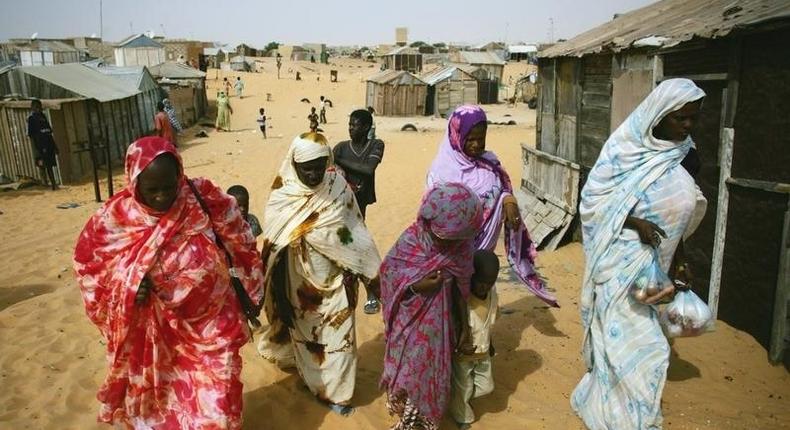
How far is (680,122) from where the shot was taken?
293 cm

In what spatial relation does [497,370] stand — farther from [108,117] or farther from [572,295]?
[108,117]

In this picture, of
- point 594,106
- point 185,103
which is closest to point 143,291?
point 594,106

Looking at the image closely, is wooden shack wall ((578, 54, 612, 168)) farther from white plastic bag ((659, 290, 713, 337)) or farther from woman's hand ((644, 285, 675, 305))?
woman's hand ((644, 285, 675, 305))

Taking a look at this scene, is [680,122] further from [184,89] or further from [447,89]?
[447,89]

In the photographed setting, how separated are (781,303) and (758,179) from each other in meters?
0.97

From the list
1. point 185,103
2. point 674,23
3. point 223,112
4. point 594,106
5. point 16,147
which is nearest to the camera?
point 674,23

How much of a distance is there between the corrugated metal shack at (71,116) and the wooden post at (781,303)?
984 cm

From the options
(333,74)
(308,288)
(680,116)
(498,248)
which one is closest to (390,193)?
(498,248)

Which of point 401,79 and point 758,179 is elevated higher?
point 401,79

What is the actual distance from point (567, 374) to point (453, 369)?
1288 mm

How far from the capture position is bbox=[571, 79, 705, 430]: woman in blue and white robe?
2963mm

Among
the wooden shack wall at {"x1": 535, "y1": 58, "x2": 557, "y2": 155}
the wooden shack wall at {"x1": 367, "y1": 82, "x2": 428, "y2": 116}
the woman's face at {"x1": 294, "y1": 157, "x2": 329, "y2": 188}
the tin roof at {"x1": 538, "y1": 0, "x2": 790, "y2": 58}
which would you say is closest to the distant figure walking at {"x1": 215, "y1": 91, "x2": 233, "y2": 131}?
the wooden shack wall at {"x1": 367, "y1": 82, "x2": 428, "y2": 116}

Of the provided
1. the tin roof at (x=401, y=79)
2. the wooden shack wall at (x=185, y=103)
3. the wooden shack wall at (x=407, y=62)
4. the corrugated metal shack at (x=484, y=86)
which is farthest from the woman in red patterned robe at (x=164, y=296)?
the wooden shack wall at (x=407, y=62)

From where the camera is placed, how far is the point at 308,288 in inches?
141
